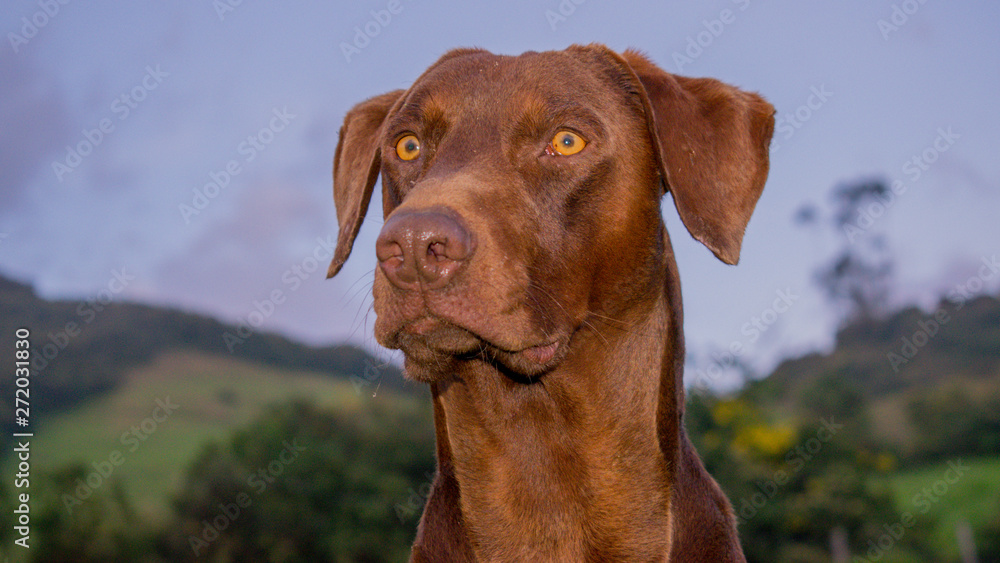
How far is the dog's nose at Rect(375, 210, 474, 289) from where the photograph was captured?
8.80 ft

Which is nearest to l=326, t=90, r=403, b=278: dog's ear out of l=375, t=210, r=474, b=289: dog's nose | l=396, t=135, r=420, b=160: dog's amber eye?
l=396, t=135, r=420, b=160: dog's amber eye

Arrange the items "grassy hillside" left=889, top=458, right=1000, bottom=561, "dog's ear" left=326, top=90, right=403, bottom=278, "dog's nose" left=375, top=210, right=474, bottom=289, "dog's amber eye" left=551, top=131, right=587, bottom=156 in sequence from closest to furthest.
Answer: "dog's nose" left=375, top=210, right=474, bottom=289 → "dog's amber eye" left=551, top=131, right=587, bottom=156 → "dog's ear" left=326, top=90, right=403, bottom=278 → "grassy hillside" left=889, top=458, right=1000, bottom=561

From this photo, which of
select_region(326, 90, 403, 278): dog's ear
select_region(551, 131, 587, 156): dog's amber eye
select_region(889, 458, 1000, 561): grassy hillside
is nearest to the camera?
select_region(551, 131, 587, 156): dog's amber eye

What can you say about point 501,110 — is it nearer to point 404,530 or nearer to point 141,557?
point 141,557

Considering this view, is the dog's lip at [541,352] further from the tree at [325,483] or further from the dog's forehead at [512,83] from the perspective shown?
the tree at [325,483]

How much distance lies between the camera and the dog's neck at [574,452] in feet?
11.0

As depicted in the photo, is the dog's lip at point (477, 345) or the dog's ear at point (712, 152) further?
the dog's ear at point (712, 152)

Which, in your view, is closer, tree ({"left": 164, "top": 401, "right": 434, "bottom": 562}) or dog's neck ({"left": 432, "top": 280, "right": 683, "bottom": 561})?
A: dog's neck ({"left": 432, "top": 280, "right": 683, "bottom": 561})

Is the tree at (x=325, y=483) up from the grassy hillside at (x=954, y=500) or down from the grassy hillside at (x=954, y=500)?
down

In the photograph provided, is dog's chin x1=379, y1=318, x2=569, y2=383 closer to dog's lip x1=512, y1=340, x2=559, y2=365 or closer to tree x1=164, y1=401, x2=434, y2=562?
dog's lip x1=512, y1=340, x2=559, y2=365


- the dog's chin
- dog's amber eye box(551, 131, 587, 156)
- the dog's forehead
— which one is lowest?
the dog's chin

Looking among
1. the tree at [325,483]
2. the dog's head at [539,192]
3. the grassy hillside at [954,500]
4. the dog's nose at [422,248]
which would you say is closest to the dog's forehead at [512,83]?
the dog's head at [539,192]

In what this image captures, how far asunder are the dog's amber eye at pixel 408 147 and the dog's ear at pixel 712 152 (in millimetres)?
985

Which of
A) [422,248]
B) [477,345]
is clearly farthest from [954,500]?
[422,248]
